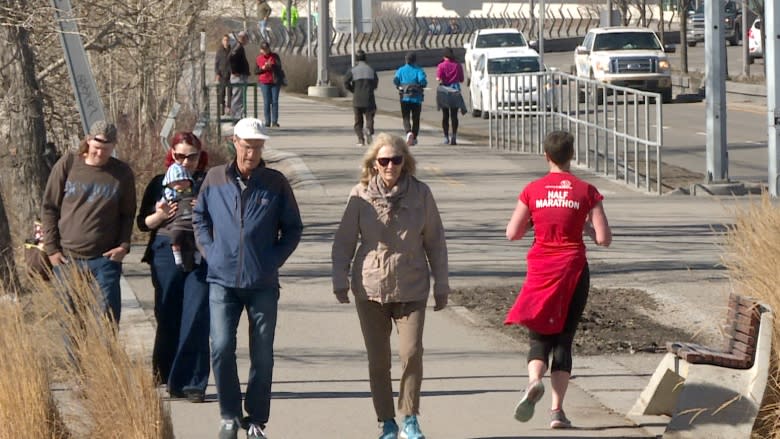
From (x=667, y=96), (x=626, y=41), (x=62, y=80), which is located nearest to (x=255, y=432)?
(x=62, y=80)

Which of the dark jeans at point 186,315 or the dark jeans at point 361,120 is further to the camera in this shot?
the dark jeans at point 361,120

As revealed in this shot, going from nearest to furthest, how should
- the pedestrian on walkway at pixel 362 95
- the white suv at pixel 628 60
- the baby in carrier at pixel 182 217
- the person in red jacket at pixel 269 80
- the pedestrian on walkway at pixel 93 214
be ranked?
the baby in carrier at pixel 182 217
the pedestrian on walkway at pixel 93 214
the pedestrian on walkway at pixel 362 95
the person in red jacket at pixel 269 80
the white suv at pixel 628 60

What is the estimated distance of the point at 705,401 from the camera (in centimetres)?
687

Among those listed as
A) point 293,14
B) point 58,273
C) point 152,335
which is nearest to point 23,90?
point 152,335

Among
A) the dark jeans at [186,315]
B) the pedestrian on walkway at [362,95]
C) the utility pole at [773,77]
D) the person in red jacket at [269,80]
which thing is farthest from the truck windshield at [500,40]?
the dark jeans at [186,315]

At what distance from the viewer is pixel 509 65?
34875 mm

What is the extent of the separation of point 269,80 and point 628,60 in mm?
13258

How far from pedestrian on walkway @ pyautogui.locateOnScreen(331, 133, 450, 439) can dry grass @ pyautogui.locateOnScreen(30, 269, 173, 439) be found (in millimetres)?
1329

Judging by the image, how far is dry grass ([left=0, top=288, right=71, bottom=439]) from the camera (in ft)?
19.3

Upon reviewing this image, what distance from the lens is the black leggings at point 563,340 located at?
292 inches

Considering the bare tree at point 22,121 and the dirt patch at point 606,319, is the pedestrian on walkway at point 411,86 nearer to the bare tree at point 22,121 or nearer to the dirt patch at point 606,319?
the bare tree at point 22,121

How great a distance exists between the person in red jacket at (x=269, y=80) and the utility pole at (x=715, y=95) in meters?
10.5

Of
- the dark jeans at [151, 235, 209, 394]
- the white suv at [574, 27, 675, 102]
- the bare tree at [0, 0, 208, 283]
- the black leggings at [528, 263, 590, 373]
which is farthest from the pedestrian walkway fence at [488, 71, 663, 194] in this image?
the black leggings at [528, 263, 590, 373]

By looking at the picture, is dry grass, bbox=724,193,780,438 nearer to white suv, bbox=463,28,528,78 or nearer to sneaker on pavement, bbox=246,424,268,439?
sneaker on pavement, bbox=246,424,268,439
